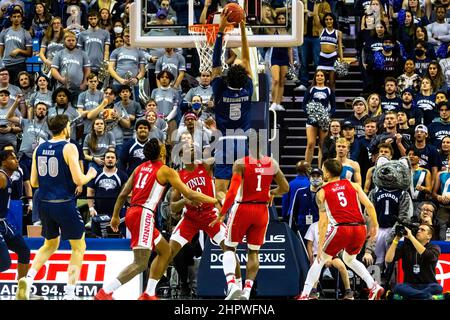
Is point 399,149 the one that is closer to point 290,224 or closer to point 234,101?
point 290,224

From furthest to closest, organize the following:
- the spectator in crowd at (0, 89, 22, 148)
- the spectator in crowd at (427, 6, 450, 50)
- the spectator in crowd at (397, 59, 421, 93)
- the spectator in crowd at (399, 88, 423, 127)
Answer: the spectator in crowd at (427, 6, 450, 50) < the spectator in crowd at (397, 59, 421, 93) < the spectator in crowd at (0, 89, 22, 148) < the spectator in crowd at (399, 88, 423, 127)

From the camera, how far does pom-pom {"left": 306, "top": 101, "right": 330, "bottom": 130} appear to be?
21.4 m

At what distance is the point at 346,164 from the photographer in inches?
775

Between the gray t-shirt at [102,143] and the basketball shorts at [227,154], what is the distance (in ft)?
12.6

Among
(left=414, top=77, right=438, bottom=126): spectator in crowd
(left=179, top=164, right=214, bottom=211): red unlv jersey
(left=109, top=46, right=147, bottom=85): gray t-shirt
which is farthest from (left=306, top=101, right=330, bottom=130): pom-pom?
(left=179, top=164, right=214, bottom=211): red unlv jersey

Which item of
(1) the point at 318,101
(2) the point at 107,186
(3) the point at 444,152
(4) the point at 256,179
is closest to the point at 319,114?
(1) the point at 318,101

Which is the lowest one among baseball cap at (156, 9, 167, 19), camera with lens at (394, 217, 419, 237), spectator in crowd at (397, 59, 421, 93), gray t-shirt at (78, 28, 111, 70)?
camera with lens at (394, 217, 419, 237)

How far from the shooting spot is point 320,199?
56.3 ft

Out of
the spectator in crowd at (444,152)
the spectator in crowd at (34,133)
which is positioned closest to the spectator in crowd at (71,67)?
the spectator in crowd at (34,133)

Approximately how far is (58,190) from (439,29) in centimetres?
1045

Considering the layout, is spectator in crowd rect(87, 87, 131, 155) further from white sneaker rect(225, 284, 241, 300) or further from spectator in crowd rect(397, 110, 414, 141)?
white sneaker rect(225, 284, 241, 300)

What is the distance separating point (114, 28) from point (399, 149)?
20.5ft

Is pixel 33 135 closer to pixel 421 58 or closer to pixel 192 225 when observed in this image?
pixel 192 225

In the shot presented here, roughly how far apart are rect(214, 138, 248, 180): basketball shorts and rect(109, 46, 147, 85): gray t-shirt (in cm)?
606
